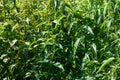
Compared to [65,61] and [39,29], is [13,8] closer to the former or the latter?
[39,29]

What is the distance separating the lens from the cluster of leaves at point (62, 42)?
348cm

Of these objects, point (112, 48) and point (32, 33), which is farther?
point (32, 33)

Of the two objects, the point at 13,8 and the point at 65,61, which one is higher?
the point at 13,8

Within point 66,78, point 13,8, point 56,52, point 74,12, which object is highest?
point 13,8

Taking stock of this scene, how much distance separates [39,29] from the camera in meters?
3.79

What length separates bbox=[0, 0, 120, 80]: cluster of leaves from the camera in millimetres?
3479

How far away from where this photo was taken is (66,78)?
3.52 metres

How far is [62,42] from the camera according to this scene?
3.62 metres

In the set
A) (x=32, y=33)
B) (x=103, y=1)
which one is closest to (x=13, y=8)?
(x=32, y=33)

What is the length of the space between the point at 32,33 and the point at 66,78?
0.60 meters

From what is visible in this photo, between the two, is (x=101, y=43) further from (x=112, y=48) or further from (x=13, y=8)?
(x=13, y=8)

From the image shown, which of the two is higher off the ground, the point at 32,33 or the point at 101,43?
the point at 32,33

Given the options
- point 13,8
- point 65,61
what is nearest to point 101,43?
point 65,61

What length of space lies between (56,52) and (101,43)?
44cm
